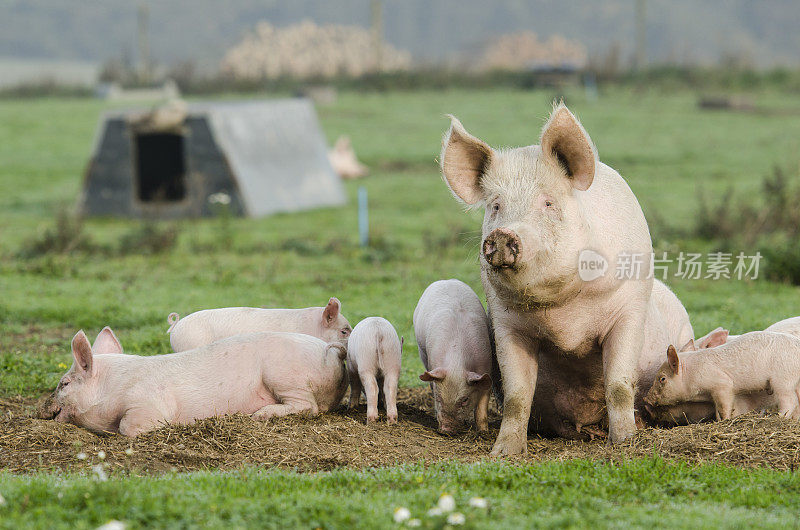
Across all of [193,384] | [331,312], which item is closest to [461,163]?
[331,312]

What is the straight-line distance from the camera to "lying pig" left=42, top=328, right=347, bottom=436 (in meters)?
6.49

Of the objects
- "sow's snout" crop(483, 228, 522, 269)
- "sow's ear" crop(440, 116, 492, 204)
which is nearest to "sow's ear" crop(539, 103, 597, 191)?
"sow's ear" crop(440, 116, 492, 204)

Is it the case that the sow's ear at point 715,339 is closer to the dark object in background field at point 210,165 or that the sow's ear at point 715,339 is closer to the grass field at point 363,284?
the grass field at point 363,284

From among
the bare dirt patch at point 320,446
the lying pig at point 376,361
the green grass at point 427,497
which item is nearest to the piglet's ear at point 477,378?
the bare dirt patch at point 320,446

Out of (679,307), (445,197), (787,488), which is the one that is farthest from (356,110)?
(787,488)

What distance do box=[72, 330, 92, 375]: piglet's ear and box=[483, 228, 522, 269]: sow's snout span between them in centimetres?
268

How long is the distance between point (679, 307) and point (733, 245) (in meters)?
6.88

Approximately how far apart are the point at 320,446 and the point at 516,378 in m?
1.28

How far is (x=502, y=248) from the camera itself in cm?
545

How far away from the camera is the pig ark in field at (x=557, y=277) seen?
572 centimetres

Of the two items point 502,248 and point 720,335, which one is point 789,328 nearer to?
point 720,335

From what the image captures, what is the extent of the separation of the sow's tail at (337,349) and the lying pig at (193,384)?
12 cm

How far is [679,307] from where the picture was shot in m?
7.50

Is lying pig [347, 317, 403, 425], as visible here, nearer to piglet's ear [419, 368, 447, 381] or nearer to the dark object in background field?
piglet's ear [419, 368, 447, 381]
